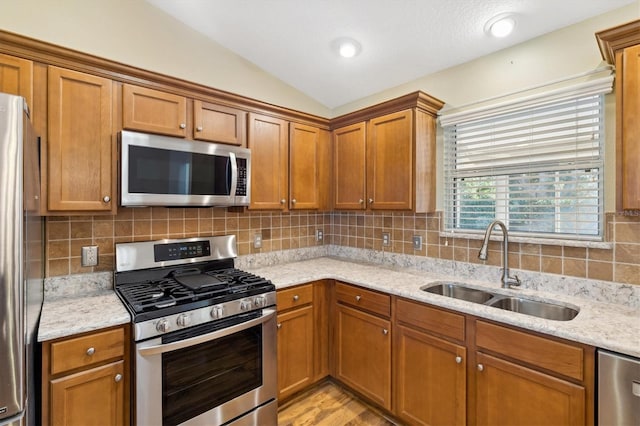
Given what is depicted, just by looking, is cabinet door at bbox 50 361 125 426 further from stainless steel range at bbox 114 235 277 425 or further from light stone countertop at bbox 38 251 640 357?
light stone countertop at bbox 38 251 640 357

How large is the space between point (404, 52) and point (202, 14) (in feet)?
4.83

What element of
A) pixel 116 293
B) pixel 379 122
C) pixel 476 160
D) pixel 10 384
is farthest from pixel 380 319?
pixel 10 384

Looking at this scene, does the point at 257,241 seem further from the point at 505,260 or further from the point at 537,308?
the point at 537,308

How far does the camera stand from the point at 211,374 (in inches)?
70.5

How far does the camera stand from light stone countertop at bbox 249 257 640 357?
1.33m

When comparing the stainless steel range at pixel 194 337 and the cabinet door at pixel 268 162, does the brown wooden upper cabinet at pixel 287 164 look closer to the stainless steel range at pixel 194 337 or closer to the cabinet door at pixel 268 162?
the cabinet door at pixel 268 162

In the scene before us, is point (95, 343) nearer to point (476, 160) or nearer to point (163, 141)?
point (163, 141)

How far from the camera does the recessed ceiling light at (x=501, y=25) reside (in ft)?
6.11

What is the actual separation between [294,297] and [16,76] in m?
1.98

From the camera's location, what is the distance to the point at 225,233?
101 inches

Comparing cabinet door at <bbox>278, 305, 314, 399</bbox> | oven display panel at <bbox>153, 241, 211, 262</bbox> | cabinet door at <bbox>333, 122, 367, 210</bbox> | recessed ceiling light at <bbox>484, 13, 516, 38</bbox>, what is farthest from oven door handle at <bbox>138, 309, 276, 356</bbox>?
recessed ceiling light at <bbox>484, 13, 516, 38</bbox>

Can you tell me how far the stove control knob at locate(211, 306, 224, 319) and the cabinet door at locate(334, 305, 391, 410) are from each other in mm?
984

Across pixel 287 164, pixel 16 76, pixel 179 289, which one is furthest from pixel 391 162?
pixel 16 76

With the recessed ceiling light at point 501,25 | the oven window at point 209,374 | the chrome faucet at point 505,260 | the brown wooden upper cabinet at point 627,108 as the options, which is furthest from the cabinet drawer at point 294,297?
the recessed ceiling light at point 501,25
